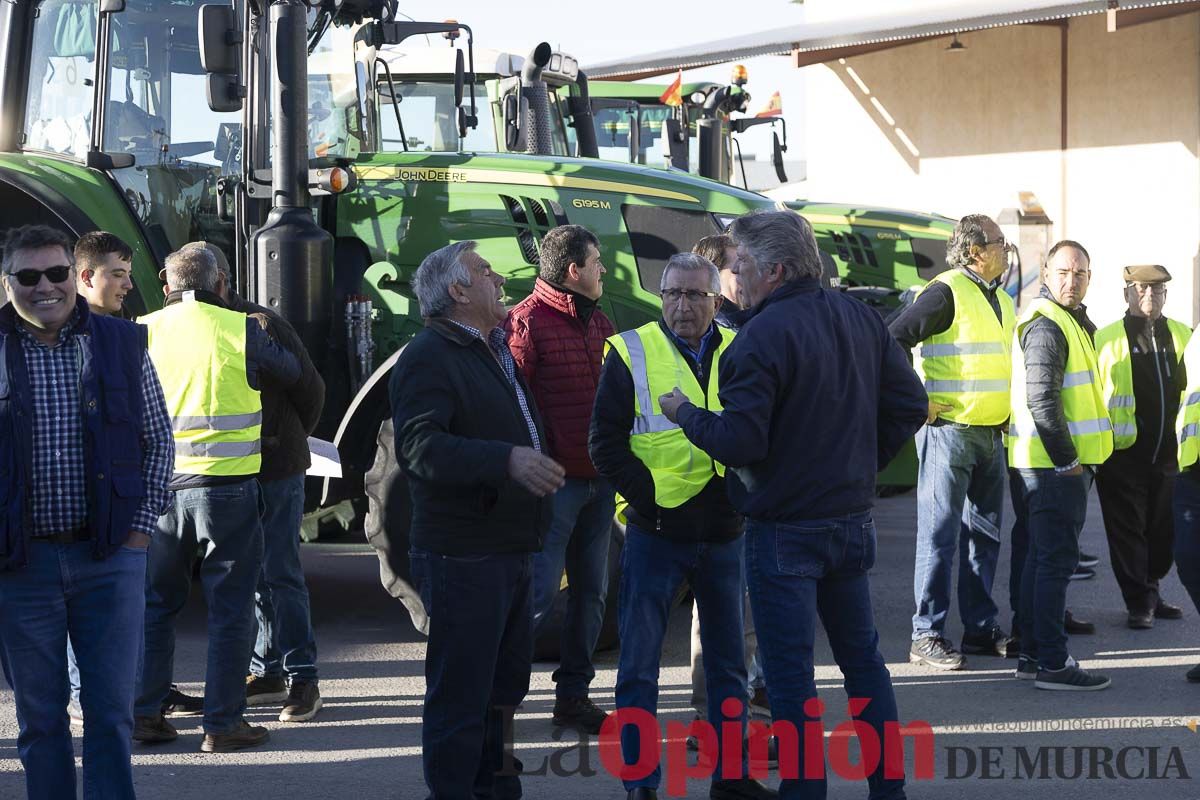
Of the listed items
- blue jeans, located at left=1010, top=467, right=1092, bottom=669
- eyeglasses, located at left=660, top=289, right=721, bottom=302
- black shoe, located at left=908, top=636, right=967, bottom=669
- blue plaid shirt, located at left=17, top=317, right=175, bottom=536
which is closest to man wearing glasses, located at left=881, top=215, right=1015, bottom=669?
black shoe, located at left=908, top=636, right=967, bottom=669

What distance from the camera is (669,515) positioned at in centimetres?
482

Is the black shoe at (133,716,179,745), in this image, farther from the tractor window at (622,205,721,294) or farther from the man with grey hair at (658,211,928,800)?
the tractor window at (622,205,721,294)

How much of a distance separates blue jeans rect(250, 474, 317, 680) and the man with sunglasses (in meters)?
1.73

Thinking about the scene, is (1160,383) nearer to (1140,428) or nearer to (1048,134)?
(1140,428)

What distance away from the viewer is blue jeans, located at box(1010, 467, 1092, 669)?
20.0 feet

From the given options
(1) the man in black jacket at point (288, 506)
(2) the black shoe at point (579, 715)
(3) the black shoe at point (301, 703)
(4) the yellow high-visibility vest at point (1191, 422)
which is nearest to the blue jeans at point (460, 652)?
(2) the black shoe at point (579, 715)

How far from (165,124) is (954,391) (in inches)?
154

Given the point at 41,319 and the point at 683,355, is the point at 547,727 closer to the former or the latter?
the point at 683,355

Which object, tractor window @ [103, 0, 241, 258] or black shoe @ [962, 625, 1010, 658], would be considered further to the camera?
tractor window @ [103, 0, 241, 258]

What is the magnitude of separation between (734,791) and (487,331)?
1.68m

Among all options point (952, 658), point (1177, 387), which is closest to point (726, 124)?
point (1177, 387)

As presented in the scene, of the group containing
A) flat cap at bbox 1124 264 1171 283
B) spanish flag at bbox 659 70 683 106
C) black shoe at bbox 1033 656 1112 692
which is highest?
spanish flag at bbox 659 70 683 106

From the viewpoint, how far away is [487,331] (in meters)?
4.41

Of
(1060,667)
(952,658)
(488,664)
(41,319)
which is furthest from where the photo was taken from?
(952,658)
